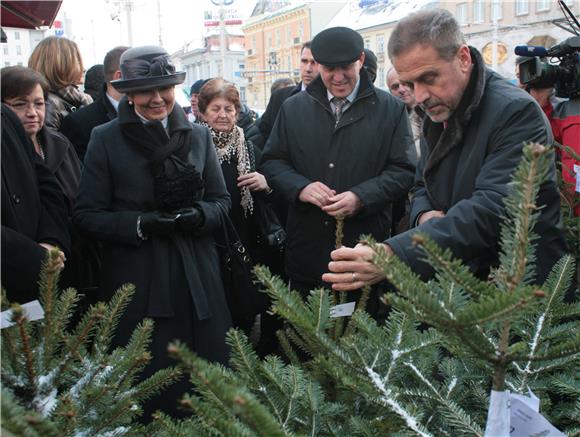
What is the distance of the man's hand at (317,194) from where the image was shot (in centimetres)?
321

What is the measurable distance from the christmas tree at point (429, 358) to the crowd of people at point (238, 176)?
29 centimetres

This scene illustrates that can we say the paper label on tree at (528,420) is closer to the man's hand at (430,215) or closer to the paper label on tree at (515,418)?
the paper label on tree at (515,418)

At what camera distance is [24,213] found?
245 centimetres

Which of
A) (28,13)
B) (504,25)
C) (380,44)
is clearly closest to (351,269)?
(28,13)

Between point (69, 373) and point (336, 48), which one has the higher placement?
point (336, 48)

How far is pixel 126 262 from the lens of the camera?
288 centimetres

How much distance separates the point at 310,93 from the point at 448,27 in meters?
1.68

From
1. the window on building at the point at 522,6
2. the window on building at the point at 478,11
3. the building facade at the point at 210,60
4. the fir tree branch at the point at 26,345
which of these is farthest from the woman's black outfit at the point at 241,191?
the building facade at the point at 210,60

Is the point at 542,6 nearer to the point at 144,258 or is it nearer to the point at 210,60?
the point at 144,258

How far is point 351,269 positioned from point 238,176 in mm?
2565

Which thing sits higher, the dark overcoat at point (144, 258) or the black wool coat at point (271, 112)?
the black wool coat at point (271, 112)

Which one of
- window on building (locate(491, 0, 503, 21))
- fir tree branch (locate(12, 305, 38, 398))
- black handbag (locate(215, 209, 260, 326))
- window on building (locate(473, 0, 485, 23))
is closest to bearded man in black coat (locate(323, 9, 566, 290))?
fir tree branch (locate(12, 305, 38, 398))

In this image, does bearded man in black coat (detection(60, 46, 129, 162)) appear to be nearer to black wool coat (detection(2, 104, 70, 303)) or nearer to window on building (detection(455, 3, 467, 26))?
black wool coat (detection(2, 104, 70, 303))

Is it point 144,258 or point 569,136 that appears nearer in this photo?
point 144,258
